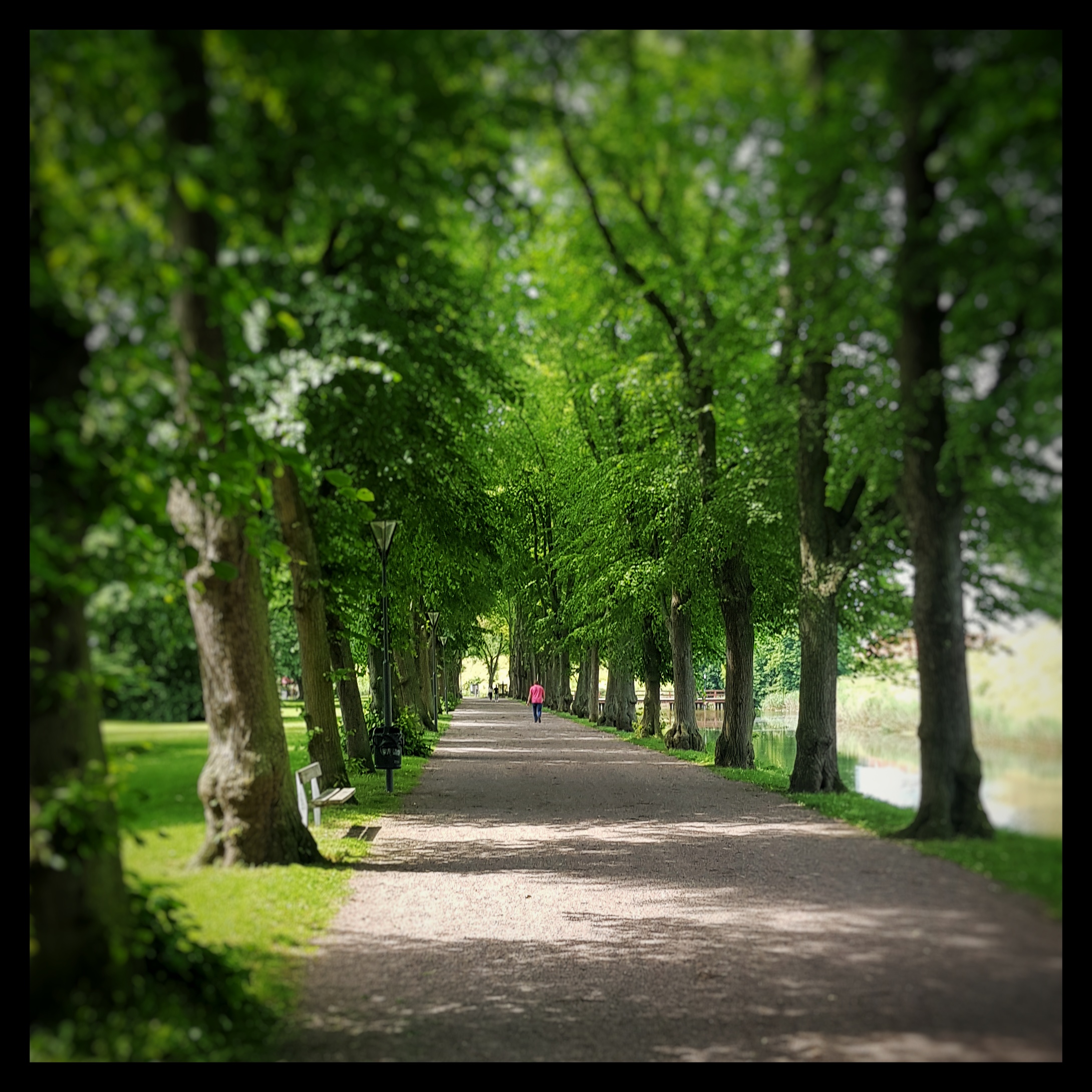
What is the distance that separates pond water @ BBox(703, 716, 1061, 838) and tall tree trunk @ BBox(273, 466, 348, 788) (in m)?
8.00

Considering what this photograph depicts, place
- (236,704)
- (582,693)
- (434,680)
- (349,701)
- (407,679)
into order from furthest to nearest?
(582,693), (434,680), (407,679), (349,701), (236,704)

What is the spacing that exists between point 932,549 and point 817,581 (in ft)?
10.7

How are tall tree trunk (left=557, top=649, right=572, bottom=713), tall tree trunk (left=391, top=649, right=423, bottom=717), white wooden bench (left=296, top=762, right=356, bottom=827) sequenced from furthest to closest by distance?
tall tree trunk (left=557, top=649, right=572, bottom=713), tall tree trunk (left=391, top=649, right=423, bottom=717), white wooden bench (left=296, top=762, right=356, bottom=827)

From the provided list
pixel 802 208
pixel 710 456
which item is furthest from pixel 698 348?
pixel 710 456

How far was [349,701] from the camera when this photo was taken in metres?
17.1

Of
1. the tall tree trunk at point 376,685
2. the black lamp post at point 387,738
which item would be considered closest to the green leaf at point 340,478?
the black lamp post at point 387,738

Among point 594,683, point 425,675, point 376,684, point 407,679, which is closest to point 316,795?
point 376,684

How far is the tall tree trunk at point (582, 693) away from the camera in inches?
1622

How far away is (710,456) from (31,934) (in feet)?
26.2

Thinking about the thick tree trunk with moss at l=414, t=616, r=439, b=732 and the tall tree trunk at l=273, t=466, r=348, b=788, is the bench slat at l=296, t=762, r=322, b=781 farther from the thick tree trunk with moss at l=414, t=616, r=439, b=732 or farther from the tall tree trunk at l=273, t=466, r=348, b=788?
the thick tree trunk with moss at l=414, t=616, r=439, b=732

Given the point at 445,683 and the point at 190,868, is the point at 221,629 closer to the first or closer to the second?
the point at 190,868

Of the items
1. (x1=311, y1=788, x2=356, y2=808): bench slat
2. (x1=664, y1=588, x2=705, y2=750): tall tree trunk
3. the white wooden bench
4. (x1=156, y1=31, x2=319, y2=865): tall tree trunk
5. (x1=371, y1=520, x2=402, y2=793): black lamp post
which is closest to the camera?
(x1=156, y1=31, x2=319, y2=865): tall tree trunk

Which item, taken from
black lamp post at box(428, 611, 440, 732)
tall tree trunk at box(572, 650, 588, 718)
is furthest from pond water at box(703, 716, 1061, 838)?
tall tree trunk at box(572, 650, 588, 718)

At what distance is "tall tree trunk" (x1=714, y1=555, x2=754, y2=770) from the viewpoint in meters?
Result: 17.6
